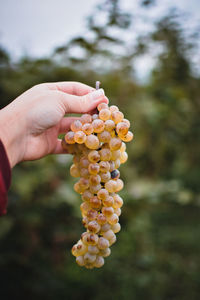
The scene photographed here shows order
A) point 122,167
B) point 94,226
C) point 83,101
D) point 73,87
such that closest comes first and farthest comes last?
point 94,226 < point 83,101 < point 73,87 < point 122,167

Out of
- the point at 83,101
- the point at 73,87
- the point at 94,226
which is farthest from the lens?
the point at 73,87

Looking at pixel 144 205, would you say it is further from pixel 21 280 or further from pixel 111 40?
pixel 111 40

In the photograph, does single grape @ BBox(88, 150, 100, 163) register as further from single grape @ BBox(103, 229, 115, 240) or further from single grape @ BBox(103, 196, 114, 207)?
single grape @ BBox(103, 229, 115, 240)

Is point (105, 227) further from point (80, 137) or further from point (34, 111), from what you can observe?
point (34, 111)

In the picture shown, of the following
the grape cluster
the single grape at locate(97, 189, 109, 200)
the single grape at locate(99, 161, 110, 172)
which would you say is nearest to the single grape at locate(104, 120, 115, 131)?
the grape cluster

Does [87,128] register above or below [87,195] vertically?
above

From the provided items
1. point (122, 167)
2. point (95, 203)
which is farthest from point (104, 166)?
point (122, 167)

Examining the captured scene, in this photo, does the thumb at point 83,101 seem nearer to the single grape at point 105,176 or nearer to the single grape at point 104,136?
the single grape at point 104,136

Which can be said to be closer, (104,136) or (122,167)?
(104,136)

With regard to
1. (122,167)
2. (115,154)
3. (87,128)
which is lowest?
(122,167)
